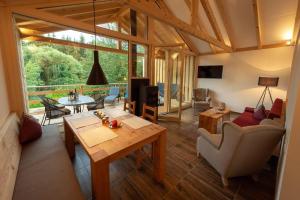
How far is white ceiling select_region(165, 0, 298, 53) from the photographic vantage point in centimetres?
336

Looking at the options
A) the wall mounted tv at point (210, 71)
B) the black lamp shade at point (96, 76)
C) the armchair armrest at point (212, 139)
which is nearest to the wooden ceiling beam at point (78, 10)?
the black lamp shade at point (96, 76)

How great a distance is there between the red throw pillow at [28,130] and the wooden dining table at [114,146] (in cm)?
41

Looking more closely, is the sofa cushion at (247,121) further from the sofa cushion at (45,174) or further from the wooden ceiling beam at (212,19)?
the sofa cushion at (45,174)

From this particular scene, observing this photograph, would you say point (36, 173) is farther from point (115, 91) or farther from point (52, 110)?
point (115, 91)

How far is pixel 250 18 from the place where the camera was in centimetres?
384

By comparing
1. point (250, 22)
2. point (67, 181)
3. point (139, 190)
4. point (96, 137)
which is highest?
point (250, 22)

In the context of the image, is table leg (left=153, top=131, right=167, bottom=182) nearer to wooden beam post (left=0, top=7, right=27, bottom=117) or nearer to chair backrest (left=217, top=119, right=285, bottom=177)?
chair backrest (left=217, top=119, right=285, bottom=177)

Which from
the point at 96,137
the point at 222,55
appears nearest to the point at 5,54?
the point at 96,137

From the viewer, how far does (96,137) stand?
5.18 ft

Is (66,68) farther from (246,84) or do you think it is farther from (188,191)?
(246,84)

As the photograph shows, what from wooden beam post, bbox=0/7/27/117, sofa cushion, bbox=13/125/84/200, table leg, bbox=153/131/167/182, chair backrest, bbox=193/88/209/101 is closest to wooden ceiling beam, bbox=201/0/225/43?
chair backrest, bbox=193/88/209/101

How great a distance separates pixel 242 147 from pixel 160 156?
967 millimetres

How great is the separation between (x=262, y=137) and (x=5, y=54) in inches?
140

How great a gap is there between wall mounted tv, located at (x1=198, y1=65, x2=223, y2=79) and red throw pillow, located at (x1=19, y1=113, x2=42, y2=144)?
5781 millimetres
